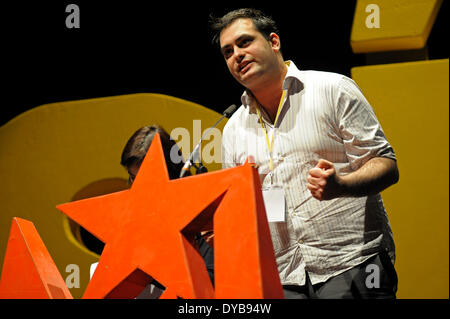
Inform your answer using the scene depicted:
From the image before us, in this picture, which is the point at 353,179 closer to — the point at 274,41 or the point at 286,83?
the point at 286,83

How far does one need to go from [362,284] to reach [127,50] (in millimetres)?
2197

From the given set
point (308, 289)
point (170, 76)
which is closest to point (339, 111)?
point (308, 289)

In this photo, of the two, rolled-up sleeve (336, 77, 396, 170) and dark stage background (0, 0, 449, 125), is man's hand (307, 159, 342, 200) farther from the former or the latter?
dark stage background (0, 0, 449, 125)

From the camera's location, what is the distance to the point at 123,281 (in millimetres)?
1367

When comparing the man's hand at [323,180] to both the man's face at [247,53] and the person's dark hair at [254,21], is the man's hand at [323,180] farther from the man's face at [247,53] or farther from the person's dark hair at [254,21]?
the person's dark hair at [254,21]

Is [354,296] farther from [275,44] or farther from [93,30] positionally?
[93,30]

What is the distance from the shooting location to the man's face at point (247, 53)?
1865 millimetres

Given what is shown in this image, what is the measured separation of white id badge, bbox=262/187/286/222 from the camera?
1.74 meters

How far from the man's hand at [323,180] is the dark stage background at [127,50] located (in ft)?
5.70

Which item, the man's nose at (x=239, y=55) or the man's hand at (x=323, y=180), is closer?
the man's hand at (x=323, y=180)

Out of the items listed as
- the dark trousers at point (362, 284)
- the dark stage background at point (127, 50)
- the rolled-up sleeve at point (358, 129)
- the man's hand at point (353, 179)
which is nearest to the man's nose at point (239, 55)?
the rolled-up sleeve at point (358, 129)

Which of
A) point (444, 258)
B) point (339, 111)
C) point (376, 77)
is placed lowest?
point (444, 258)

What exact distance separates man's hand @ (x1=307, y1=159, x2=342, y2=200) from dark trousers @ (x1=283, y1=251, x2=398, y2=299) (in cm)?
43

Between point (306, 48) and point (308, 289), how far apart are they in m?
1.58
